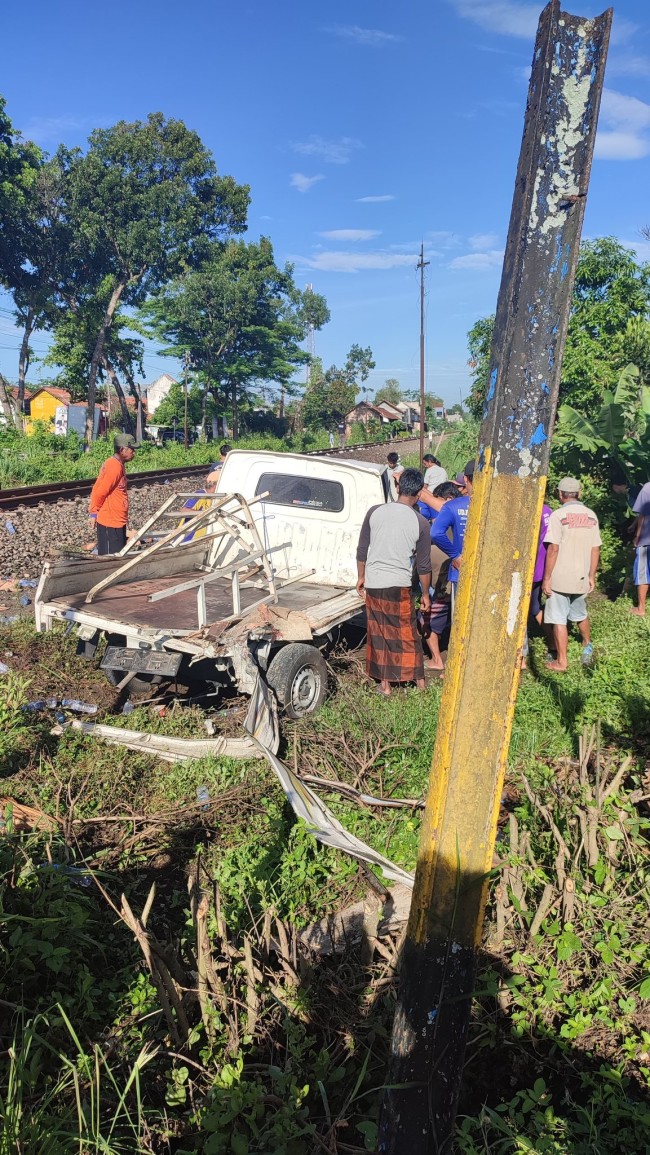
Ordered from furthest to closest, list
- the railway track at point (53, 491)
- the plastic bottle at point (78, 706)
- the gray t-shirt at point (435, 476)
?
the railway track at point (53, 491), the gray t-shirt at point (435, 476), the plastic bottle at point (78, 706)

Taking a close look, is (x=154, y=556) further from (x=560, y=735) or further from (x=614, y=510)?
(x=614, y=510)

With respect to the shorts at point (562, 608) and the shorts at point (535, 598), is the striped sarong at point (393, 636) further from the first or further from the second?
the shorts at point (535, 598)

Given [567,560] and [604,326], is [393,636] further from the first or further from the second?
[604,326]

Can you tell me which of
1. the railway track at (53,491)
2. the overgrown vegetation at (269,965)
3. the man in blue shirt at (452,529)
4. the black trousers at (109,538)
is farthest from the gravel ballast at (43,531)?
the overgrown vegetation at (269,965)

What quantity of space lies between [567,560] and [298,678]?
275cm

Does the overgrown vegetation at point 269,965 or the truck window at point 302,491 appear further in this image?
the truck window at point 302,491

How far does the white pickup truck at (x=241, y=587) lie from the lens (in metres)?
5.61

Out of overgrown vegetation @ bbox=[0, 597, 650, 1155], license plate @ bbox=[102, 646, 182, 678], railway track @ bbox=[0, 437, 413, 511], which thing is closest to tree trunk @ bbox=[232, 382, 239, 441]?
railway track @ bbox=[0, 437, 413, 511]

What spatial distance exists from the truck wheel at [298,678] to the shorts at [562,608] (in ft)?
7.38

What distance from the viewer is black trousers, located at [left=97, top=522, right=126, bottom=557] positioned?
9.01 meters

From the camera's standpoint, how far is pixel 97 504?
8773 millimetres

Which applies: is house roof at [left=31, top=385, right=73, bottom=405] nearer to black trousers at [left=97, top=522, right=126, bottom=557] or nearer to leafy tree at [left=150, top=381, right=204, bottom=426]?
leafy tree at [left=150, top=381, right=204, bottom=426]

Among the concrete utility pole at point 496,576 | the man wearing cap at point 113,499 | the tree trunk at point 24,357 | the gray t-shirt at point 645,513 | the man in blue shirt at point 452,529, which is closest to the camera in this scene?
the concrete utility pole at point 496,576

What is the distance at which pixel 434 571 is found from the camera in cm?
780
